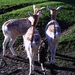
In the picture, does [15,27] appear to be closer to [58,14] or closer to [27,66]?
[27,66]

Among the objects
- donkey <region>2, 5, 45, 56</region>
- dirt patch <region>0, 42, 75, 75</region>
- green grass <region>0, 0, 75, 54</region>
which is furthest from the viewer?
green grass <region>0, 0, 75, 54</region>

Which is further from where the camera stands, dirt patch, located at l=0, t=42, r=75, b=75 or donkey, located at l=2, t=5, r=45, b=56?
donkey, located at l=2, t=5, r=45, b=56

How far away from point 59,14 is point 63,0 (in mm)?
1954

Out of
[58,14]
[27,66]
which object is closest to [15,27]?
[27,66]

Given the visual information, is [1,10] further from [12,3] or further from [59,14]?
[59,14]

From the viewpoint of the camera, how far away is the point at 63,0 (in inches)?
541

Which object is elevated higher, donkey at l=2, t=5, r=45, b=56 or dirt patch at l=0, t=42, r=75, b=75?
donkey at l=2, t=5, r=45, b=56

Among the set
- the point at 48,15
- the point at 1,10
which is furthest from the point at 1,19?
the point at 48,15

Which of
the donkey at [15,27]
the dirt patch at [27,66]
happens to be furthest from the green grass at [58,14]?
the donkey at [15,27]

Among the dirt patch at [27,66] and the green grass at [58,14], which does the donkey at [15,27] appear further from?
the green grass at [58,14]

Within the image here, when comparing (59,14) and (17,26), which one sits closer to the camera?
(17,26)

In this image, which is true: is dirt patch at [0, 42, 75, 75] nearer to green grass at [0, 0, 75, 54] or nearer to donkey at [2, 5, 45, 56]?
donkey at [2, 5, 45, 56]

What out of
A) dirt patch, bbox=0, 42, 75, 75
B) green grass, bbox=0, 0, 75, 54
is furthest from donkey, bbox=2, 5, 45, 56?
green grass, bbox=0, 0, 75, 54

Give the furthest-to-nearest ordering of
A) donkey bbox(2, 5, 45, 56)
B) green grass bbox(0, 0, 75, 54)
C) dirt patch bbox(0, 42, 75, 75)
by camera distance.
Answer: green grass bbox(0, 0, 75, 54) < donkey bbox(2, 5, 45, 56) < dirt patch bbox(0, 42, 75, 75)
